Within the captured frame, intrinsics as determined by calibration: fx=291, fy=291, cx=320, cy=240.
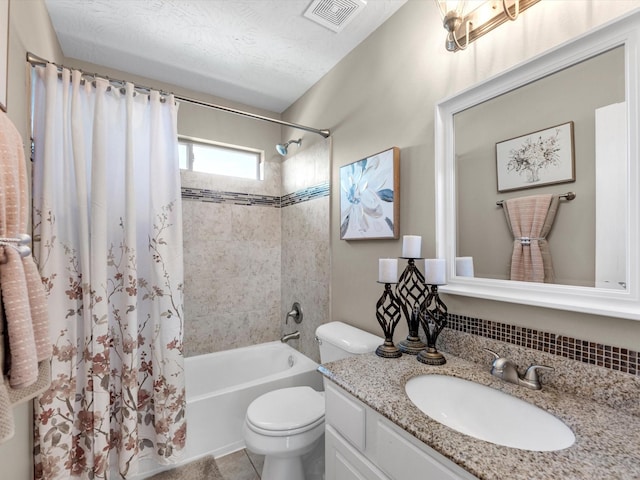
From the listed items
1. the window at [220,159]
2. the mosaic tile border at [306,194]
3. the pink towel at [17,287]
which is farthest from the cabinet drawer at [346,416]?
the window at [220,159]

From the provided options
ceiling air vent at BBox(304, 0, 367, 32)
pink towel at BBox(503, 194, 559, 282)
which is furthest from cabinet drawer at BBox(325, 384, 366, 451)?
ceiling air vent at BBox(304, 0, 367, 32)

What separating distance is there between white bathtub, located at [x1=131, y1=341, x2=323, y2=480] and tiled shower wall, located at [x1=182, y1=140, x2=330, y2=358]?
0.40 ft

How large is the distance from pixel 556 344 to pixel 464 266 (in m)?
0.40

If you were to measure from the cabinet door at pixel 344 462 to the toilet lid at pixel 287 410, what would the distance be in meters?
0.29

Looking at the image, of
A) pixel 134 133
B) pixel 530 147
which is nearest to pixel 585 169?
pixel 530 147

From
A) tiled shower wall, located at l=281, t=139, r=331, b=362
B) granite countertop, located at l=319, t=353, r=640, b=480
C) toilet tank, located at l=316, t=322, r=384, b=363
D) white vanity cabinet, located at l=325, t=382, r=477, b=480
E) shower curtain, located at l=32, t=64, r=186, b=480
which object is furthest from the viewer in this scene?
tiled shower wall, located at l=281, t=139, r=331, b=362

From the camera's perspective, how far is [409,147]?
4.91 ft

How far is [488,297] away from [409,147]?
2.66ft

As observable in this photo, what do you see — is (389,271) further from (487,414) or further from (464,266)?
(487,414)

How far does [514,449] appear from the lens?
0.67 m

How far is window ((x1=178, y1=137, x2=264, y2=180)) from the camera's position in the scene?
238 cm

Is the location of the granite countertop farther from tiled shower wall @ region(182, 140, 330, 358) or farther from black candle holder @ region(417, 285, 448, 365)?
tiled shower wall @ region(182, 140, 330, 358)

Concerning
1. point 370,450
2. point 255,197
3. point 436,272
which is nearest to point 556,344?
point 436,272

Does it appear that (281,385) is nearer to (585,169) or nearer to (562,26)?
(585,169)
